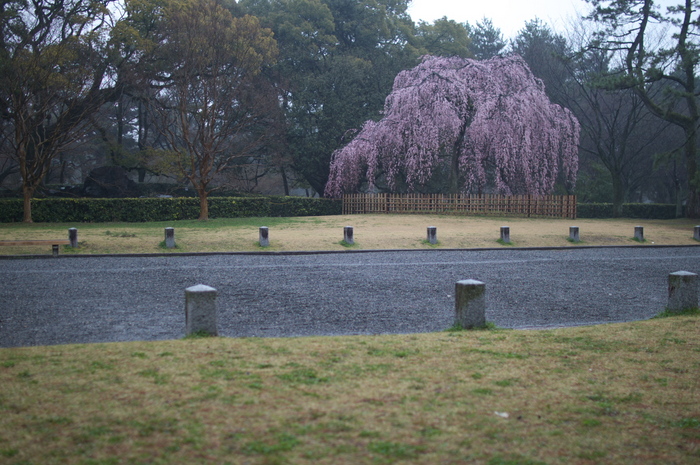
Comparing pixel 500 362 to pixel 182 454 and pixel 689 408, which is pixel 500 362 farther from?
pixel 182 454

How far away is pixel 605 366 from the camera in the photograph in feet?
17.0

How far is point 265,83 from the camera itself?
3522 cm

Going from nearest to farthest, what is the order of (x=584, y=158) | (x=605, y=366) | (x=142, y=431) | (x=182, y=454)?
(x=182, y=454) → (x=142, y=431) → (x=605, y=366) → (x=584, y=158)

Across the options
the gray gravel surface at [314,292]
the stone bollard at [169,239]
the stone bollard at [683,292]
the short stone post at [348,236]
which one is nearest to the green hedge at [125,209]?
the stone bollard at [169,239]

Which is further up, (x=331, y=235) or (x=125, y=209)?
(x=125, y=209)

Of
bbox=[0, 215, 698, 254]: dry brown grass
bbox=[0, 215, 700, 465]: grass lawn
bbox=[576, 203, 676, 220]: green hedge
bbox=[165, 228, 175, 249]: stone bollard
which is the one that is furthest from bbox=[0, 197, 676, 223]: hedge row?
bbox=[0, 215, 700, 465]: grass lawn

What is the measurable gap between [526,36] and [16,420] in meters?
48.7

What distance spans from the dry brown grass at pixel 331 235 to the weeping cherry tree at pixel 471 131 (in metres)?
5.00

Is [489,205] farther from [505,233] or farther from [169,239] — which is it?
[169,239]

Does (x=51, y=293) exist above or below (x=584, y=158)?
below

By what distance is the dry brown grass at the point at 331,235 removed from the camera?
16781 millimetres

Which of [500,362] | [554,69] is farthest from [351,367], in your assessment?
[554,69]

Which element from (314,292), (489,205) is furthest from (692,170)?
(314,292)

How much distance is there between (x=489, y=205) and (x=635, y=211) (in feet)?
42.2
